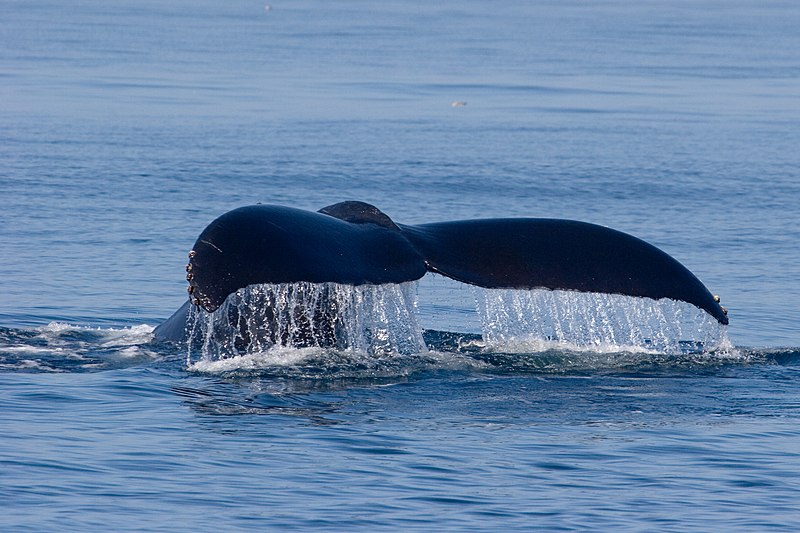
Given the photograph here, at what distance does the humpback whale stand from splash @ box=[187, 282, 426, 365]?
0.34m

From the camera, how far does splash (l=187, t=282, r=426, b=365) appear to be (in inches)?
303

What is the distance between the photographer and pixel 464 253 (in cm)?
738

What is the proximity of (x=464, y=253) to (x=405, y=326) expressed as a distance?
7.82 feet

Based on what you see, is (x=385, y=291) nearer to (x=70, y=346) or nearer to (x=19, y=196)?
(x=70, y=346)

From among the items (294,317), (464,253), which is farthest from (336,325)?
(464,253)

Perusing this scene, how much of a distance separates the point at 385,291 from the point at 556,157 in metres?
13.2

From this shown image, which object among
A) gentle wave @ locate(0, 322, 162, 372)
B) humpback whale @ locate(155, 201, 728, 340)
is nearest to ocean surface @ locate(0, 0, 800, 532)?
gentle wave @ locate(0, 322, 162, 372)

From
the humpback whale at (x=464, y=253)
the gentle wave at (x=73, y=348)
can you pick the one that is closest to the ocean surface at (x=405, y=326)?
the gentle wave at (x=73, y=348)

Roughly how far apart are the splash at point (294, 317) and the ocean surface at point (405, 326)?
8 cm

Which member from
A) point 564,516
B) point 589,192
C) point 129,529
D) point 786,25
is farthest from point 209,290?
point 786,25

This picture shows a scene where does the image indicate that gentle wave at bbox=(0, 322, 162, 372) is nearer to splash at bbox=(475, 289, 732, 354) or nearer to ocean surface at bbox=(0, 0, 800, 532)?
ocean surface at bbox=(0, 0, 800, 532)

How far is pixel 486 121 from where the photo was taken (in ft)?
84.6

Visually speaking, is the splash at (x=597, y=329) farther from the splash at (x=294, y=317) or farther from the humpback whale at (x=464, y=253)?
the splash at (x=294, y=317)

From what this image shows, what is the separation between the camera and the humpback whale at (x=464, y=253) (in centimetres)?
669
